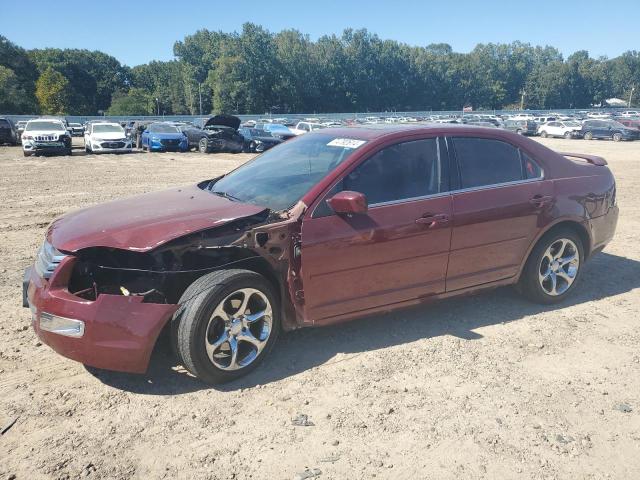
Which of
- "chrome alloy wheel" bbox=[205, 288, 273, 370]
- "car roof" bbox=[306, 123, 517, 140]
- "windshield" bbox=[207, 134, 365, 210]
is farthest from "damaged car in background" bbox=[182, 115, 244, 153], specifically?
"chrome alloy wheel" bbox=[205, 288, 273, 370]

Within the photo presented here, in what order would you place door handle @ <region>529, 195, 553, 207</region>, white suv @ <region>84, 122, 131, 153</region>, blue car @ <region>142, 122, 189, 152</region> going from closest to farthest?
door handle @ <region>529, 195, 553, 207</region>, white suv @ <region>84, 122, 131, 153</region>, blue car @ <region>142, 122, 189, 152</region>

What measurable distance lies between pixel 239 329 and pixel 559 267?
3.13 metres

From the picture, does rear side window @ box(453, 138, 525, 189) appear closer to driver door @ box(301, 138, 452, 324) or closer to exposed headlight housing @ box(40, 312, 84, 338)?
driver door @ box(301, 138, 452, 324)

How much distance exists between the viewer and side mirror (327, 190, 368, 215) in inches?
142

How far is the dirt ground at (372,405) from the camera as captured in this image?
2.75 meters

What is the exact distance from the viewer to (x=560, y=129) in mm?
40344

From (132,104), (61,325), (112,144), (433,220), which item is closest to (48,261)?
(61,325)

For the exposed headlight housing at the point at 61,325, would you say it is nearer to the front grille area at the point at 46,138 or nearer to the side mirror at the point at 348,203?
the side mirror at the point at 348,203

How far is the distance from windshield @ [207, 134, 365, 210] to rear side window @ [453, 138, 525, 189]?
93 cm

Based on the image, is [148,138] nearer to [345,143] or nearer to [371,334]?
[345,143]

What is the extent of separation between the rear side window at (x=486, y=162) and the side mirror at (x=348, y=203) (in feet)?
3.67

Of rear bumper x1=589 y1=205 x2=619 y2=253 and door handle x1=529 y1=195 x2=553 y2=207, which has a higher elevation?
door handle x1=529 y1=195 x2=553 y2=207

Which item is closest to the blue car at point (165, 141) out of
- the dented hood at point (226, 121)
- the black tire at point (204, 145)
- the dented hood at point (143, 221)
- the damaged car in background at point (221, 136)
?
the black tire at point (204, 145)

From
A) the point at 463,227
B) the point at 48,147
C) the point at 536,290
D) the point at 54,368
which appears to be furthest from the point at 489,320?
the point at 48,147
